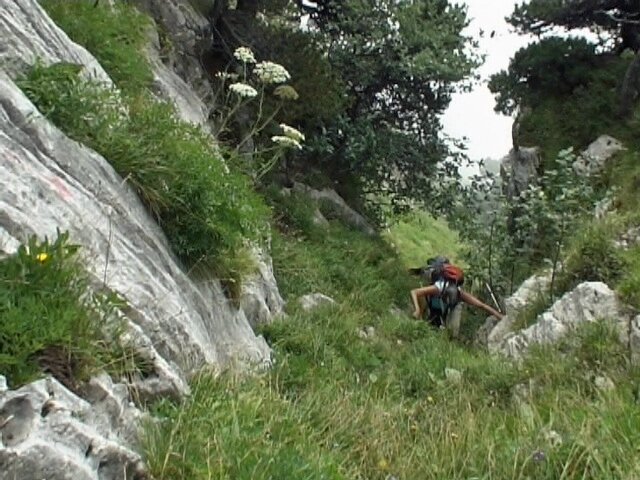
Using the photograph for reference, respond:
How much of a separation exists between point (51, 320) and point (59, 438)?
518 millimetres

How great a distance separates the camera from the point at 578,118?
13.9 meters

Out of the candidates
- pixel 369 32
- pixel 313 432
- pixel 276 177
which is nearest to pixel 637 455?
pixel 313 432

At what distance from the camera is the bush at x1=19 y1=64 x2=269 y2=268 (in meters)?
4.46

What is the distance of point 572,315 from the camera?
256 inches

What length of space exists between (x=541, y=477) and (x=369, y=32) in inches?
486

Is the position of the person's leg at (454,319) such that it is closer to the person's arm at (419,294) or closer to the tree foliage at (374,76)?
the person's arm at (419,294)

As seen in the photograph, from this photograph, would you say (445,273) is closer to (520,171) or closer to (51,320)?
(520,171)

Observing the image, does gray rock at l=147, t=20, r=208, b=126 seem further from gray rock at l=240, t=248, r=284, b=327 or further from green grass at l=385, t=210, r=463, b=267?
green grass at l=385, t=210, r=463, b=267

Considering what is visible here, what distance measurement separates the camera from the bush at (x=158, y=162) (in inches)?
175

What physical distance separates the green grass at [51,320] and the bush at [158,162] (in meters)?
1.63

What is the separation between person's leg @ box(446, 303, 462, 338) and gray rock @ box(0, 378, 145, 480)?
23.9 feet

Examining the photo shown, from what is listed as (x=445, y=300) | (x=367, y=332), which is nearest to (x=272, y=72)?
(x=367, y=332)

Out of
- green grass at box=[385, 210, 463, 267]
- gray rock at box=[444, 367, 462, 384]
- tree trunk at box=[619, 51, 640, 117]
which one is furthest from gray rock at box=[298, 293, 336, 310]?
tree trunk at box=[619, 51, 640, 117]

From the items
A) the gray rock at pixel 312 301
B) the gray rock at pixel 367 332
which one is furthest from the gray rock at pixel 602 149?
the gray rock at pixel 312 301
